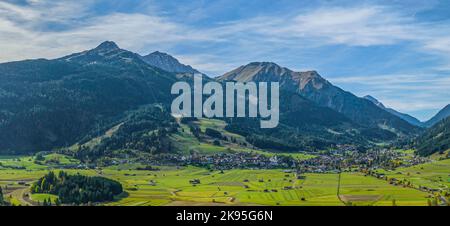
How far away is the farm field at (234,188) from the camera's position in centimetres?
10450

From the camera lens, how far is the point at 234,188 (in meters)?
131

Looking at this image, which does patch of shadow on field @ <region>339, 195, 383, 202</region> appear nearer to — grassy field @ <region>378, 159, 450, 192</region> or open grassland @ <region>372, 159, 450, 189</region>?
open grassland @ <region>372, 159, 450, 189</region>

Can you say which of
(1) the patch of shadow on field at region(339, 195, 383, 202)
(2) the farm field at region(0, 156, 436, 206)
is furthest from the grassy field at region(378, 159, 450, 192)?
(1) the patch of shadow on field at region(339, 195, 383, 202)

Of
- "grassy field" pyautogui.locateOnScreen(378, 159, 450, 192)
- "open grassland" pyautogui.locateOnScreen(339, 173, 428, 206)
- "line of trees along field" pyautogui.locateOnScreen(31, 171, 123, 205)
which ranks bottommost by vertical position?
"grassy field" pyautogui.locateOnScreen(378, 159, 450, 192)

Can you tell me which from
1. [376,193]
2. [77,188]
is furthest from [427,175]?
[77,188]

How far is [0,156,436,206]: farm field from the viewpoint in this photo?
10450 cm

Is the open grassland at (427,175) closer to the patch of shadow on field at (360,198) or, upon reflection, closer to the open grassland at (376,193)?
the open grassland at (376,193)

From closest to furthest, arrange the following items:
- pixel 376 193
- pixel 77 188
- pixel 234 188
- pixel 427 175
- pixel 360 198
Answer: pixel 77 188 → pixel 360 198 → pixel 376 193 → pixel 234 188 → pixel 427 175

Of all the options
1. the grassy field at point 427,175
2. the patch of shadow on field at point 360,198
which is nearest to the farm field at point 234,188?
the patch of shadow on field at point 360,198

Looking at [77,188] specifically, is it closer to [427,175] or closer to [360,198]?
[360,198]

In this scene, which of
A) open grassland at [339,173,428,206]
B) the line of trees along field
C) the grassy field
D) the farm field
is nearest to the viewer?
open grassland at [339,173,428,206]

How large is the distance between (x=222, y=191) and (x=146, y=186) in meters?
22.5

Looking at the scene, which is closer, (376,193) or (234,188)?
(376,193)
